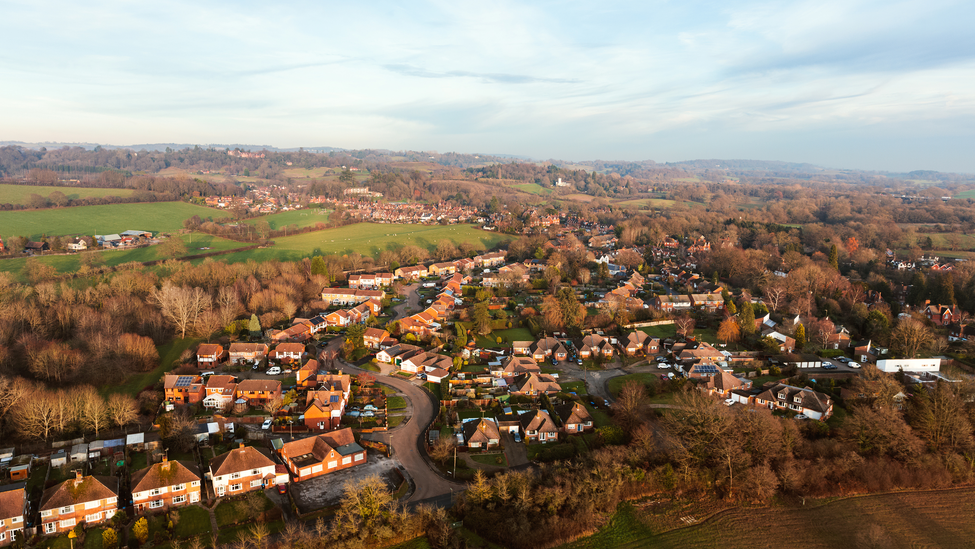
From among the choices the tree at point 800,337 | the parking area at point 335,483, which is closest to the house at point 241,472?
the parking area at point 335,483

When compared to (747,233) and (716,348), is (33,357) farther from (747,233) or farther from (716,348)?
(747,233)

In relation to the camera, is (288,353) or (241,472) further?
(288,353)

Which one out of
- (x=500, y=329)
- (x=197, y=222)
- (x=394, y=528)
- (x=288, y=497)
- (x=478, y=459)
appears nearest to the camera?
(x=394, y=528)

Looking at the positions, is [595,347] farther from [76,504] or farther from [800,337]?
[76,504]

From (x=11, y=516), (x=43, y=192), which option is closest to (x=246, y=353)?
(x=11, y=516)

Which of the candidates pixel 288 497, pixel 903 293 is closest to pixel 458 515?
pixel 288 497
